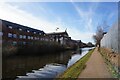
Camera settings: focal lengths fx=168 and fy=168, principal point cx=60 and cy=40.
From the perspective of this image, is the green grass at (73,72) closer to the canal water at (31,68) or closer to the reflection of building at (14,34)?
the canal water at (31,68)

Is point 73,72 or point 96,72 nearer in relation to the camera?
point 96,72

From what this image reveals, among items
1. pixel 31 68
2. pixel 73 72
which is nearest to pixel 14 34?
pixel 31 68

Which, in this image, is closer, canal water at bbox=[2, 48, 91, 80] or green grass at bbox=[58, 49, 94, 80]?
green grass at bbox=[58, 49, 94, 80]

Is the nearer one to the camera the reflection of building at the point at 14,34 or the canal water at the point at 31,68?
the canal water at the point at 31,68

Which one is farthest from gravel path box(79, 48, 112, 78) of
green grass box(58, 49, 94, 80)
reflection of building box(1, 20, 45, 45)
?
reflection of building box(1, 20, 45, 45)

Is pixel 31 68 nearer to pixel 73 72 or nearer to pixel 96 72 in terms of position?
pixel 73 72

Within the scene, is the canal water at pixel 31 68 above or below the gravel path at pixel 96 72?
below

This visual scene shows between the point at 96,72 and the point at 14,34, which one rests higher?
the point at 14,34

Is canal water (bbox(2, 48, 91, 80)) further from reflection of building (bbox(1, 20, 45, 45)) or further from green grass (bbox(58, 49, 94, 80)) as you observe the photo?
reflection of building (bbox(1, 20, 45, 45))

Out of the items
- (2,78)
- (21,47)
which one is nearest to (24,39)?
(21,47)

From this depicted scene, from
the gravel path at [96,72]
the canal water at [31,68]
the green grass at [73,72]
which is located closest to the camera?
the gravel path at [96,72]

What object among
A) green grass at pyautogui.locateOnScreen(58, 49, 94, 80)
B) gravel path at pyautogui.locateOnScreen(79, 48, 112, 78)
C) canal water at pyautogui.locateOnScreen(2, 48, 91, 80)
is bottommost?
canal water at pyautogui.locateOnScreen(2, 48, 91, 80)

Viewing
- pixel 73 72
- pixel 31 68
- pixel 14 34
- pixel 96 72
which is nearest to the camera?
pixel 96 72

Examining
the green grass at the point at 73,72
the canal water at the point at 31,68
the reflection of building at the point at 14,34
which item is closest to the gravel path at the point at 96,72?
the green grass at the point at 73,72
